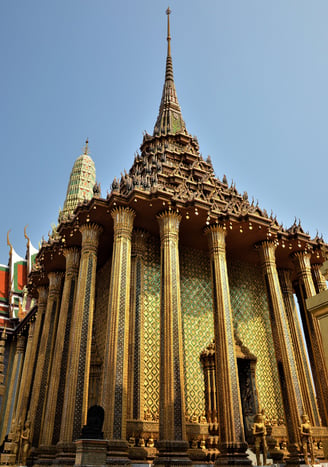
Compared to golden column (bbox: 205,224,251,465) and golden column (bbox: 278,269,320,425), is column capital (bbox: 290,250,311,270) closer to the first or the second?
golden column (bbox: 278,269,320,425)

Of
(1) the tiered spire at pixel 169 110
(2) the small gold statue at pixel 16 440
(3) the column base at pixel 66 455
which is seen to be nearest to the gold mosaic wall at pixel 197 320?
(3) the column base at pixel 66 455

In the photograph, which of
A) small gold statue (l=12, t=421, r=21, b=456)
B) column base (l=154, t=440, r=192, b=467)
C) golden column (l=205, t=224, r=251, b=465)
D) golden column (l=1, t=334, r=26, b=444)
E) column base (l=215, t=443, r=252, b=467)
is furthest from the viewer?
golden column (l=1, t=334, r=26, b=444)

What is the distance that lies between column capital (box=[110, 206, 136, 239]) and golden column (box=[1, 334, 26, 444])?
18.7 metres

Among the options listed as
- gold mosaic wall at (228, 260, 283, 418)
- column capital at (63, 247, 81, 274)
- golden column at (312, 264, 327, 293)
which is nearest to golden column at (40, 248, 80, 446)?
column capital at (63, 247, 81, 274)

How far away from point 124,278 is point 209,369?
17.8 feet

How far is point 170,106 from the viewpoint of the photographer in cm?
2727

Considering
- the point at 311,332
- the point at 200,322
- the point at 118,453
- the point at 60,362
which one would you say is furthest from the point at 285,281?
the point at 118,453

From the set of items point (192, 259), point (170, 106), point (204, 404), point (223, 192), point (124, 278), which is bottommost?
point (204, 404)

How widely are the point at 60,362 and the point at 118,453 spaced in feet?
17.8

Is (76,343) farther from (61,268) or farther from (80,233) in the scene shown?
(61,268)

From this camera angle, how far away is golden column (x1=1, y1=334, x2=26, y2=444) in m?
28.1

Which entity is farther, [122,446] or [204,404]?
[204,404]

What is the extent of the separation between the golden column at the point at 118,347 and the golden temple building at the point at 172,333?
0.13ft

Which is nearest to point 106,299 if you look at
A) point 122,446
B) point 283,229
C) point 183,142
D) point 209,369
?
point 209,369
